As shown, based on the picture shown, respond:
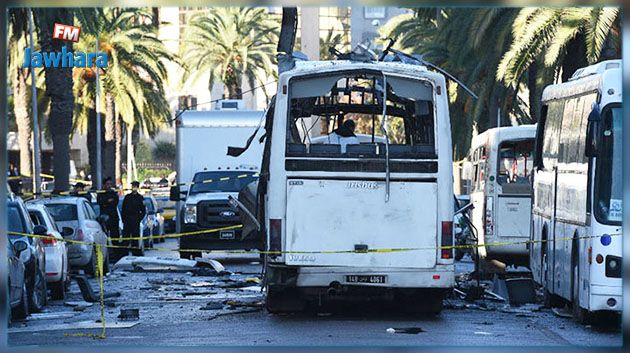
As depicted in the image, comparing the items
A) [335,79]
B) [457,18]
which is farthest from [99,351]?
[457,18]

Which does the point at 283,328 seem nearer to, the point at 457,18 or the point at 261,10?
the point at 457,18

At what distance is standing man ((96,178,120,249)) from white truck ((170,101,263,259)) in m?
1.57

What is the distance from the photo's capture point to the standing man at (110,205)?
107 feet

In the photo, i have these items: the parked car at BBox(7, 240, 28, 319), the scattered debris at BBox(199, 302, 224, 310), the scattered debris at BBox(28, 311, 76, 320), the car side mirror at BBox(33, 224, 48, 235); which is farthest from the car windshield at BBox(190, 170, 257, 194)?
the parked car at BBox(7, 240, 28, 319)

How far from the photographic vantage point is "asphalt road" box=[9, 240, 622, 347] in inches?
586

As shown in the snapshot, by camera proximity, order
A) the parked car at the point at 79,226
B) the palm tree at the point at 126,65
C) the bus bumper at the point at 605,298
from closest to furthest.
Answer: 1. the bus bumper at the point at 605,298
2. the parked car at the point at 79,226
3. the palm tree at the point at 126,65

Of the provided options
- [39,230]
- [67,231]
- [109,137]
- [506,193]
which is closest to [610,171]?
[39,230]

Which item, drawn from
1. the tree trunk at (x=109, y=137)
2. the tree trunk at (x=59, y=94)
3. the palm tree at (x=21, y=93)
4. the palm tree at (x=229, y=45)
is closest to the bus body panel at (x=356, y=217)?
the tree trunk at (x=59, y=94)

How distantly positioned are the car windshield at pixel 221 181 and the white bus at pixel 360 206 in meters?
13.2

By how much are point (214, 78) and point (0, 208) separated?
61.2m

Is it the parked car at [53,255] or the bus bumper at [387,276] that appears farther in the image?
the parked car at [53,255]

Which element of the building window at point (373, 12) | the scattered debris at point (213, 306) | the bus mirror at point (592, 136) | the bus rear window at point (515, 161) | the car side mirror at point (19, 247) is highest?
the building window at point (373, 12)

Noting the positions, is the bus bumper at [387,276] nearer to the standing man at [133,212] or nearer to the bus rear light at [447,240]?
the bus rear light at [447,240]

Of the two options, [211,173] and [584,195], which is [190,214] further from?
[584,195]
